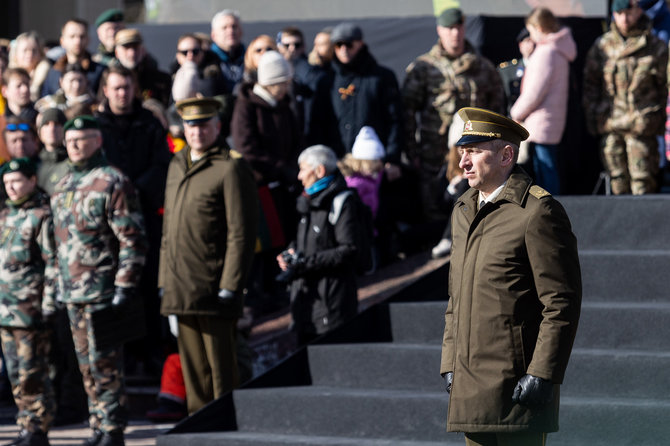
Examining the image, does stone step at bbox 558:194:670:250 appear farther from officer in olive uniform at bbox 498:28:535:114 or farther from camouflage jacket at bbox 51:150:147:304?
camouflage jacket at bbox 51:150:147:304

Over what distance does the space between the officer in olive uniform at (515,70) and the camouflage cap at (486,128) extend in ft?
17.8

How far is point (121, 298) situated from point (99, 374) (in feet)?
1.69

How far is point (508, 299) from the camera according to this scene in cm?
506

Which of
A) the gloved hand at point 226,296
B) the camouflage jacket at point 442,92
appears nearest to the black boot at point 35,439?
the gloved hand at point 226,296

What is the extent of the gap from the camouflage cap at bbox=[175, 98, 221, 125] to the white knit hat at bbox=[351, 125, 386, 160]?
2.62 meters

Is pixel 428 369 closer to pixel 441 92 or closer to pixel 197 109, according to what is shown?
pixel 197 109

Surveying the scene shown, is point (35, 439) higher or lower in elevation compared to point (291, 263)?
lower

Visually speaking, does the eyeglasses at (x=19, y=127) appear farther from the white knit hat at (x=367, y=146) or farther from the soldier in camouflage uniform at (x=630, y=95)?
the soldier in camouflage uniform at (x=630, y=95)

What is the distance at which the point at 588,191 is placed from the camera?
39.3 ft

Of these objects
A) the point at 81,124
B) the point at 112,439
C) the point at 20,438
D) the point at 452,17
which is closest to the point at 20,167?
the point at 81,124

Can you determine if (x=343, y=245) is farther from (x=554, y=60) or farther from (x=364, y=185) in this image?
(x=554, y=60)

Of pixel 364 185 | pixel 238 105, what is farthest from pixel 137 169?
pixel 364 185

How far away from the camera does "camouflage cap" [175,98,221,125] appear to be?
7988 millimetres

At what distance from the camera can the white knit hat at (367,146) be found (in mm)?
10453
